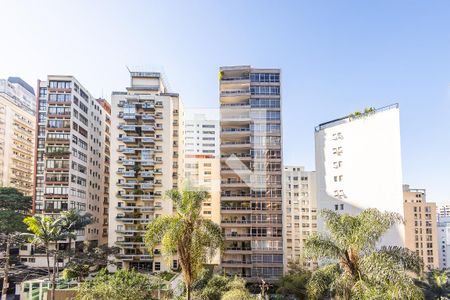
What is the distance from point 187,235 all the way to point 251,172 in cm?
3075

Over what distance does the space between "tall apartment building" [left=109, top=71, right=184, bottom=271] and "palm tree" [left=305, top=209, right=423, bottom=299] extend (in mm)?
37563


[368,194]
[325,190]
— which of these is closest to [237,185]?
[325,190]

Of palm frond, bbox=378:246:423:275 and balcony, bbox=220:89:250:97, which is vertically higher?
balcony, bbox=220:89:250:97

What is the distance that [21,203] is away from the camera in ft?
184

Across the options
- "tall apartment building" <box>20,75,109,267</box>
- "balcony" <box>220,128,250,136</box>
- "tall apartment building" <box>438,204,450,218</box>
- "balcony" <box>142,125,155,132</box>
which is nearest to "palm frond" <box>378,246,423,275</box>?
"balcony" <box>220,128,250,136</box>

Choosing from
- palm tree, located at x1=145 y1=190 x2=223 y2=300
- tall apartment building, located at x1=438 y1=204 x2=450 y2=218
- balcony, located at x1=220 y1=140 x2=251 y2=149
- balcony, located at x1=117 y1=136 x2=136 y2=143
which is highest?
balcony, located at x1=117 y1=136 x2=136 y2=143

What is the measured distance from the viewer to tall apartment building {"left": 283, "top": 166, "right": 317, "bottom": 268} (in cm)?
7525

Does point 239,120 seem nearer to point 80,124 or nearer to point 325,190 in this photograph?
point 325,190

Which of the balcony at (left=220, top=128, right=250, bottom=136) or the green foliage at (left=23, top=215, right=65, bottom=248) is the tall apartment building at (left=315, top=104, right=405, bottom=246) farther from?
the green foliage at (left=23, top=215, right=65, bottom=248)

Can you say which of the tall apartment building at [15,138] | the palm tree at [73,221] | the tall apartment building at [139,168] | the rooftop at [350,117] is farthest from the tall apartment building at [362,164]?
the tall apartment building at [15,138]

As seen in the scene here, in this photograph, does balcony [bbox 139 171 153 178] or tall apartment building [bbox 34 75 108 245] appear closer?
tall apartment building [bbox 34 75 108 245]

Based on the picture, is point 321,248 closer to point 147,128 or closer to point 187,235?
point 187,235

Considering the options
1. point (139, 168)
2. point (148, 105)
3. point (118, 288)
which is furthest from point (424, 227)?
point (118, 288)

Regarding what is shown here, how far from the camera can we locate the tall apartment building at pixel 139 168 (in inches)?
2026
